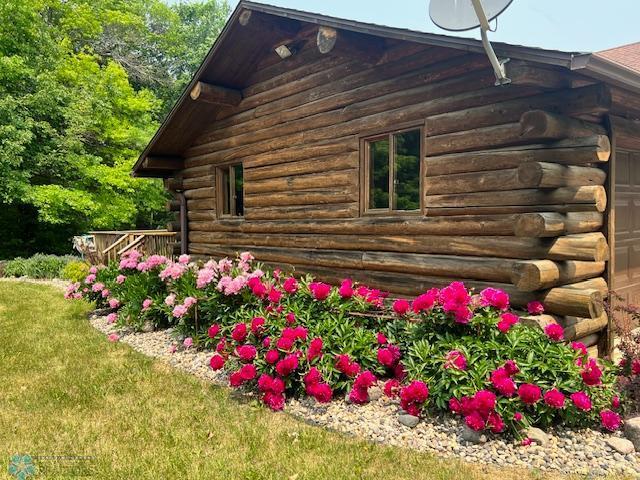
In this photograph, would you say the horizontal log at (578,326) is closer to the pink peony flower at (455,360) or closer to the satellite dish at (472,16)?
the pink peony flower at (455,360)

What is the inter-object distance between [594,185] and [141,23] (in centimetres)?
2503

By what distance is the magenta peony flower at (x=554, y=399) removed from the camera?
→ 11.9ft

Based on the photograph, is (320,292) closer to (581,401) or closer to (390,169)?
(390,169)

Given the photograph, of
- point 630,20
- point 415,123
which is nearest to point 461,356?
point 415,123

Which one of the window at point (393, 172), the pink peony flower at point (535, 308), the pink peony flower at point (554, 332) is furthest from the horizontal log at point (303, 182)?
the pink peony flower at point (554, 332)

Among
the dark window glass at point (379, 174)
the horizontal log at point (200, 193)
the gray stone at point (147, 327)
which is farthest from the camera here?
the horizontal log at point (200, 193)

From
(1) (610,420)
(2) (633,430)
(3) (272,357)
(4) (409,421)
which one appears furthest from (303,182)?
(2) (633,430)

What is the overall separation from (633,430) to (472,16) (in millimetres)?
3787

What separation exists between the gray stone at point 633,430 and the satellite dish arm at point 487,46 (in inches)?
123

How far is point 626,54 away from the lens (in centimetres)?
1038

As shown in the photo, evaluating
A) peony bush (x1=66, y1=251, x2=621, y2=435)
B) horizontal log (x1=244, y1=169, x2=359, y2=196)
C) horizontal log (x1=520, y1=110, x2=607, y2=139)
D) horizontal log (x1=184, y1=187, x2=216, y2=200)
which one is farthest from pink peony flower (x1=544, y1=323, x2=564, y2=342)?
horizontal log (x1=184, y1=187, x2=216, y2=200)

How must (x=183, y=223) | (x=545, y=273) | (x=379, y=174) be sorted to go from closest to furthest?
(x=545, y=273), (x=379, y=174), (x=183, y=223)

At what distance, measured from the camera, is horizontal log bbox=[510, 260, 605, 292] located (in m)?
4.88

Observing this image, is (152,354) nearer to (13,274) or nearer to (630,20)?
(13,274)
